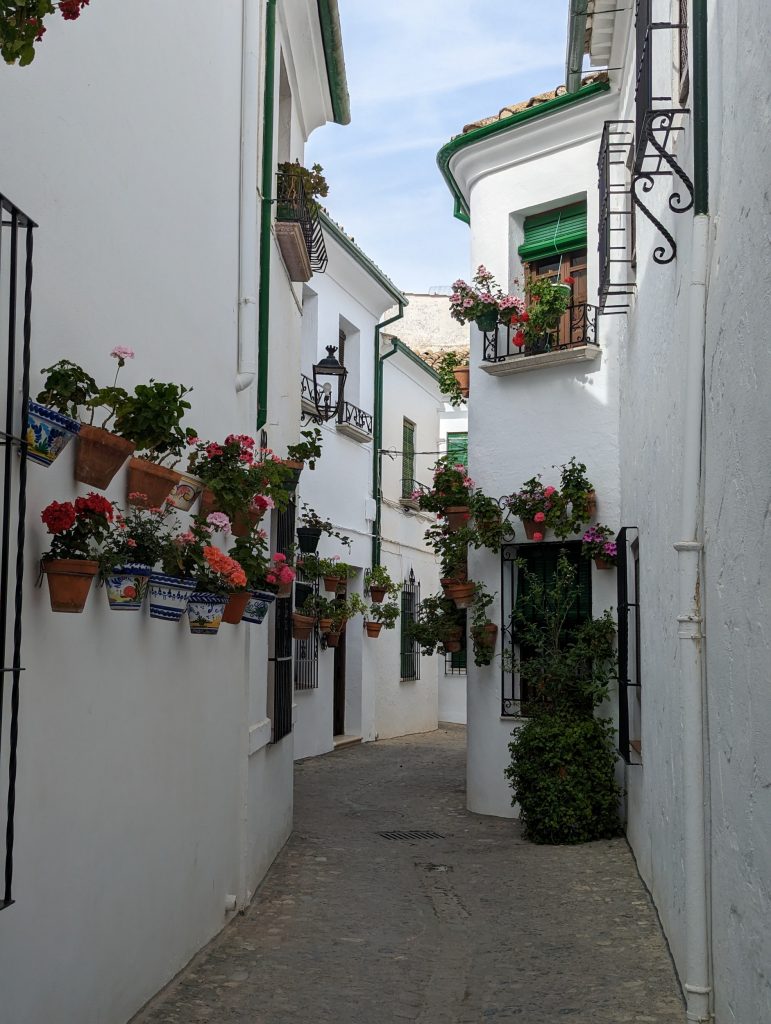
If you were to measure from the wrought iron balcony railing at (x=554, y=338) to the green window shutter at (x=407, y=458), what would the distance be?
8037 millimetres

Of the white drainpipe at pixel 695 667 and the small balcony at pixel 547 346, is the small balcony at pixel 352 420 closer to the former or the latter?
the small balcony at pixel 547 346

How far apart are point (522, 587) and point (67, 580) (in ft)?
23.4

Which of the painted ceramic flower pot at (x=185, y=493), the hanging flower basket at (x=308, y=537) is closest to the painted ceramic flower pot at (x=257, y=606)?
the painted ceramic flower pot at (x=185, y=493)

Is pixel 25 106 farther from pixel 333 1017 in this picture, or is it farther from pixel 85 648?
pixel 333 1017

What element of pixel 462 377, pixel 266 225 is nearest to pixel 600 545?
pixel 462 377

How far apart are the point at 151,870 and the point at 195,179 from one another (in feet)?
11.3

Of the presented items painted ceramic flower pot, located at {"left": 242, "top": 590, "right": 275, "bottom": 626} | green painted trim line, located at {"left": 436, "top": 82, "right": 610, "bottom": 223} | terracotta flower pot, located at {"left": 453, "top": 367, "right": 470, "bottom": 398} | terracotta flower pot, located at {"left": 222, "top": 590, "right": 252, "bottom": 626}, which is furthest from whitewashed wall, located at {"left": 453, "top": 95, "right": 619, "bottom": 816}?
terracotta flower pot, located at {"left": 222, "top": 590, "right": 252, "bottom": 626}

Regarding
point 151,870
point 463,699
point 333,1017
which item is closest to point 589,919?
point 333,1017

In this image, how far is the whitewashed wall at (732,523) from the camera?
340 centimetres

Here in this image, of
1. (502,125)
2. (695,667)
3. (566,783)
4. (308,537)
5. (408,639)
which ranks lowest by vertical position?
(566,783)

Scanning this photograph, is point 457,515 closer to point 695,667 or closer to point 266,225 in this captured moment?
point 266,225

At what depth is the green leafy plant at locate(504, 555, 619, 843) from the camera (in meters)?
8.93

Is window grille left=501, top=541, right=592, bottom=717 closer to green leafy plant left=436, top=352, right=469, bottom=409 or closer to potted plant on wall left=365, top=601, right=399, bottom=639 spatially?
green leafy plant left=436, top=352, right=469, bottom=409

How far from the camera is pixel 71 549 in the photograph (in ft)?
12.5
